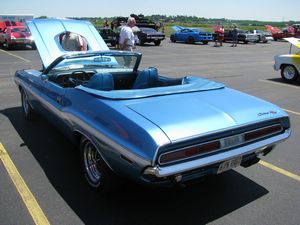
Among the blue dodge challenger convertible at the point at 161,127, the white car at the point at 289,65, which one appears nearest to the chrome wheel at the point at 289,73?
the white car at the point at 289,65

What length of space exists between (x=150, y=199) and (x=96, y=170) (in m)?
0.65

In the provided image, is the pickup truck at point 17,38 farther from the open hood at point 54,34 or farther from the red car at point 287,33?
the red car at point 287,33

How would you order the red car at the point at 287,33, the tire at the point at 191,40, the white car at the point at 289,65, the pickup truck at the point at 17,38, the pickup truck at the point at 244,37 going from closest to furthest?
the white car at the point at 289,65 → the pickup truck at the point at 17,38 → the tire at the point at 191,40 → the pickup truck at the point at 244,37 → the red car at the point at 287,33

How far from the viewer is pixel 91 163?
149 inches

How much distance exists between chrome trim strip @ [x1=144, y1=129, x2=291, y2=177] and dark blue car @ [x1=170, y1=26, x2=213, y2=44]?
→ 87.8 feet

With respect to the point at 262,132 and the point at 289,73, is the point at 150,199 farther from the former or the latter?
the point at 289,73

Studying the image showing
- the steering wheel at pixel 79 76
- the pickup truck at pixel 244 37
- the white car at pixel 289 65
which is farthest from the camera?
the pickup truck at pixel 244 37

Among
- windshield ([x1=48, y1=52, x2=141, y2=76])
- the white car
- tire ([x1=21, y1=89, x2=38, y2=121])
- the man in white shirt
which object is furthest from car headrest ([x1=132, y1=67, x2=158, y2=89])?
the white car

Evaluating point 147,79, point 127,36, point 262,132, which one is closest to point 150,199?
point 262,132

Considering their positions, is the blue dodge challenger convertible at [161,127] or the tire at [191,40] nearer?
the blue dodge challenger convertible at [161,127]

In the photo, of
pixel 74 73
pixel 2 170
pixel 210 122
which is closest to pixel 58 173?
pixel 2 170

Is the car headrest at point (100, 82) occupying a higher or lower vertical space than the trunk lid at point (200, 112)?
higher

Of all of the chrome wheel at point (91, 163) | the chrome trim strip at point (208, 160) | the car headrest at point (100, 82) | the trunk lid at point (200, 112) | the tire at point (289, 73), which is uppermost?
the car headrest at point (100, 82)

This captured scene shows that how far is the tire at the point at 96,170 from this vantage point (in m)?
3.38
